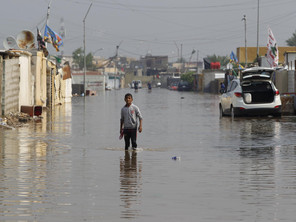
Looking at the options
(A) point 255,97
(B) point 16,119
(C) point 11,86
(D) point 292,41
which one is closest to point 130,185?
(B) point 16,119

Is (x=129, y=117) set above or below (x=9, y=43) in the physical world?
below

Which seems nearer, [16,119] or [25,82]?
Answer: [16,119]

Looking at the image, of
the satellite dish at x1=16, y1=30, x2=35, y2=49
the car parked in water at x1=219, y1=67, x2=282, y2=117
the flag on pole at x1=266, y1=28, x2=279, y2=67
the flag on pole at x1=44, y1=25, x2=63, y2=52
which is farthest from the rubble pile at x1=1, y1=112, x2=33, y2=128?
the flag on pole at x1=266, y1=28, x2=279, y2=67

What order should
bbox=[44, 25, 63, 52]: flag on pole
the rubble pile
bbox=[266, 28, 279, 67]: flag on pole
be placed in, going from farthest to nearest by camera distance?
bbox=[266, 28, 279, 67]: flag on pole < bbox=[44, 25, 63, 52]: flag on pole < the rubble pile

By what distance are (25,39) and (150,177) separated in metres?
31.5

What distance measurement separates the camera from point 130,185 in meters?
11.6

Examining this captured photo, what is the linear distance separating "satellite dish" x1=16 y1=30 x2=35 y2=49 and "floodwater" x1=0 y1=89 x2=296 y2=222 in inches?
783

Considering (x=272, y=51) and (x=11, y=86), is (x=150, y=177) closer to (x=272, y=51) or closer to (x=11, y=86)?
(x=11, y=86)

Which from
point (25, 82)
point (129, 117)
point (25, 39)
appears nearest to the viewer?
point (129, 117)

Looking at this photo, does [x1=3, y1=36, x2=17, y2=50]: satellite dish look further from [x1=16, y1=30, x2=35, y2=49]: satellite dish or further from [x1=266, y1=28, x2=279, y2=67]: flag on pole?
[x1=266, y1=28, x2=279, y2=67]: flag on pole

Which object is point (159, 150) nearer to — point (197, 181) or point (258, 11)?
point (197, 181)

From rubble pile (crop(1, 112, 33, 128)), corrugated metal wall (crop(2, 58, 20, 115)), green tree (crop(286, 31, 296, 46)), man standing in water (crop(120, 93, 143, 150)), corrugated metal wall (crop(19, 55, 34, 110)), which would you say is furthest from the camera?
green tree (crop(286, 31, 296, 46))

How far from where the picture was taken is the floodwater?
29.8 feet

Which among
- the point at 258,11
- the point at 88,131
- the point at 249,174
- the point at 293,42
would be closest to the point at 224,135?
the point at 88,131
